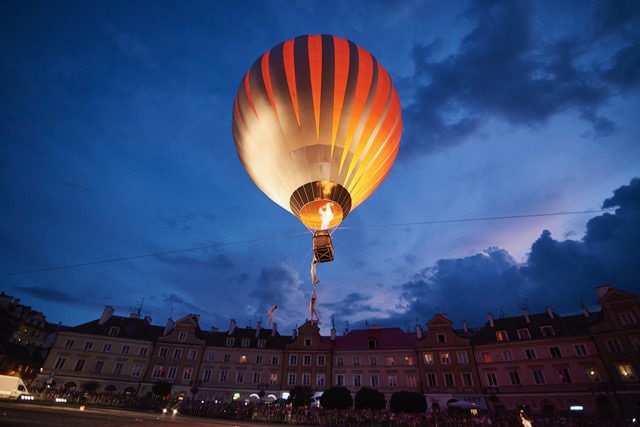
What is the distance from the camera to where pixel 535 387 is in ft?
103

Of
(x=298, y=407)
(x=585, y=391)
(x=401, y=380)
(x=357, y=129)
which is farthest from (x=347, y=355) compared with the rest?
(x=357, y=129)

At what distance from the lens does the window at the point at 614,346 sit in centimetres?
2928

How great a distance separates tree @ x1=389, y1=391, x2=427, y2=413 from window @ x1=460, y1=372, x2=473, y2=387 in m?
12.5

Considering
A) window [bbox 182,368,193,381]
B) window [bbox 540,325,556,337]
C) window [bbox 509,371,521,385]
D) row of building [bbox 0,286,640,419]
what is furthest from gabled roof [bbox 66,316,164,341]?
window [bbox 540,325,556,337]

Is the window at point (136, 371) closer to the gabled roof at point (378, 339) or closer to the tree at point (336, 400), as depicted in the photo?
the gabled roof at point (378, 339)

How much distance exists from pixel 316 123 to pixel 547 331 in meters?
37.1

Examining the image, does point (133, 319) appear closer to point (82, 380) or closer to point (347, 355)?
point (82, 380)

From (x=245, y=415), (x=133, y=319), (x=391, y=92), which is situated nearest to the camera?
(x=391, y=92)

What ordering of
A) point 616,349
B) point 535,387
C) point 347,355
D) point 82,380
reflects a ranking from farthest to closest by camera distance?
point 347,355
point 82,380
point 535,387
point 616,349

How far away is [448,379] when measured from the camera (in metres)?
34.7

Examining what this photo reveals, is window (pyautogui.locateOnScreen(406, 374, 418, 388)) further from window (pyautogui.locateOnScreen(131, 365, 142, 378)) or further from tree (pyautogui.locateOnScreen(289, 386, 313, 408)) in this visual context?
window (pyautogui.locateOnScreen(131, 365, 142, 378))

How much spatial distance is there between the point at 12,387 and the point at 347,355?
31.5m

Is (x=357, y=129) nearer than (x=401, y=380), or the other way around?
(x=357, y=129)

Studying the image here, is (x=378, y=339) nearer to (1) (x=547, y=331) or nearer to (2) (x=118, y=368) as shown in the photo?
(1) (x=547, y=331)
